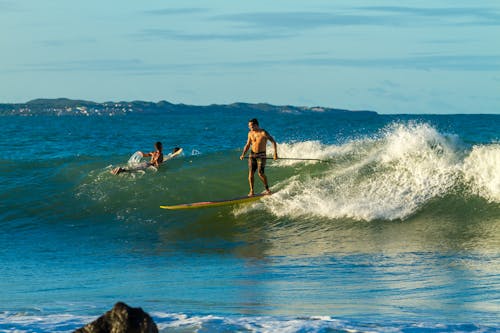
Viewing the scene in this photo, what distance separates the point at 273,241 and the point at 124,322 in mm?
9190

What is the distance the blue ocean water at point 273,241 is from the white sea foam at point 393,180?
0.04 meters

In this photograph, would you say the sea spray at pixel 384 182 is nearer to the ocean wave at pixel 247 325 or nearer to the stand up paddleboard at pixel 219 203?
the stand up paddleboard at pixel 219 203

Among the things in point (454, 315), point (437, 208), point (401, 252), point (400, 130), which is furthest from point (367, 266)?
point (400, 130)

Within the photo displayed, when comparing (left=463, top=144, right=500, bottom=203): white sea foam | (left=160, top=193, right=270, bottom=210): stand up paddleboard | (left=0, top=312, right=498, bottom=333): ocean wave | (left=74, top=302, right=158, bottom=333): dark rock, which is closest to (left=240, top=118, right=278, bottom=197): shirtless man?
(left=160, top=193, right=270, bottom=210): stand up paddleboard

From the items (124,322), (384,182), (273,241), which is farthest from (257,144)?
(124,322)

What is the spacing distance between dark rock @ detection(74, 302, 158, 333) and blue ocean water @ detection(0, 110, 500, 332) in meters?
1.63

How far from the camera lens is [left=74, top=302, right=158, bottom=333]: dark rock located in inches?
203

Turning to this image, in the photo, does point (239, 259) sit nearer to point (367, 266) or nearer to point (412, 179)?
point (367, 266)

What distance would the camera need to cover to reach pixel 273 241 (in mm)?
14273

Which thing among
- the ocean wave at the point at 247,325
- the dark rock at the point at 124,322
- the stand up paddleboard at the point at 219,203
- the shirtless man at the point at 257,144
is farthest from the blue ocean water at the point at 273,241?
the dark rock at the point at 124,322

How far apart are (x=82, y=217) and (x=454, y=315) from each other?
38.2ft

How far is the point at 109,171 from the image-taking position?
21609mm

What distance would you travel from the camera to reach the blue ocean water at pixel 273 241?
25.6 feet

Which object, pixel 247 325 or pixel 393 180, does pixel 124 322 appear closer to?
pixel 247 325
